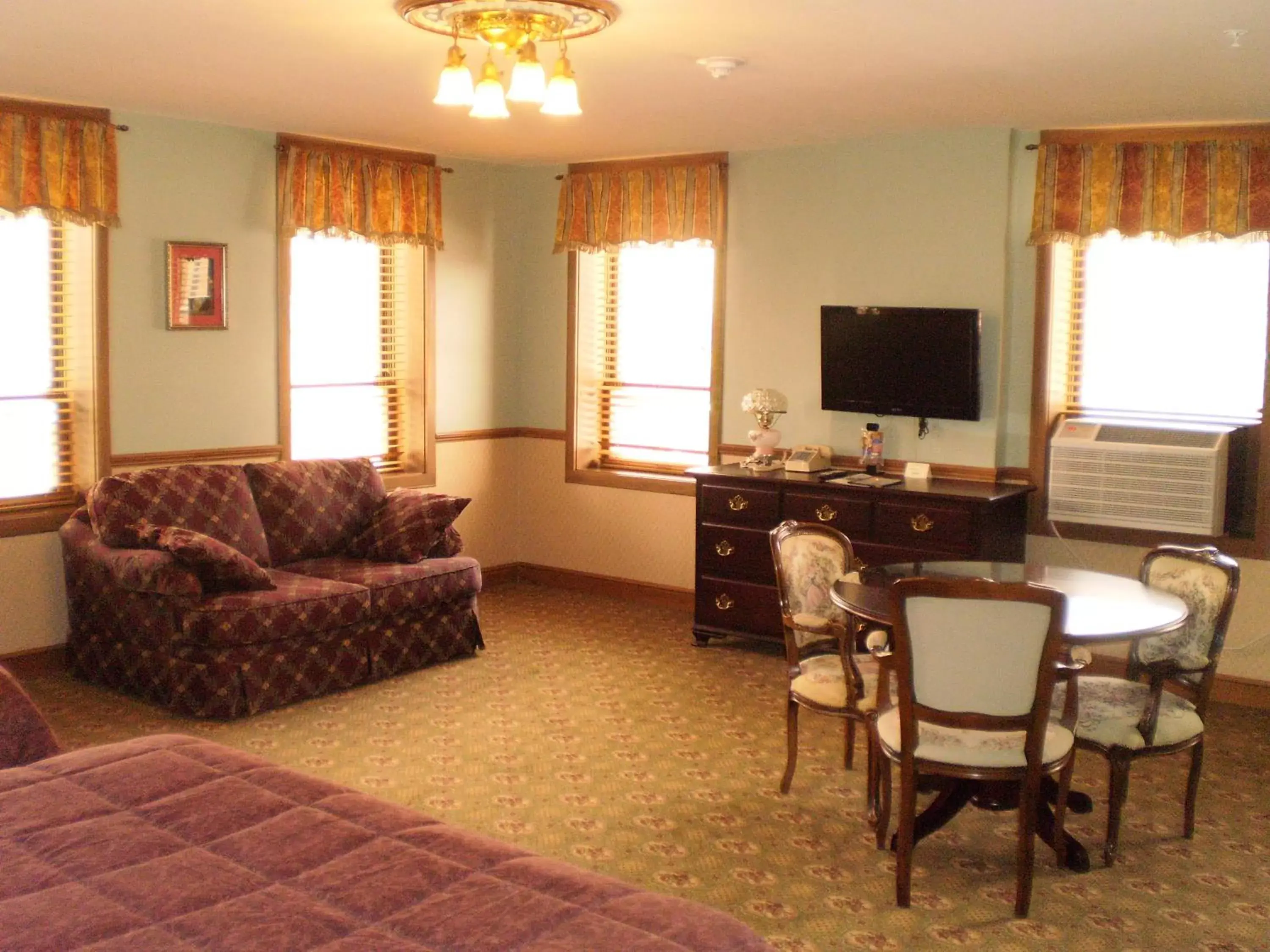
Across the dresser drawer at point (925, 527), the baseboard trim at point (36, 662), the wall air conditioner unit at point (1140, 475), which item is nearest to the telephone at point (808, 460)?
the dresser drawer at point (925, 527)

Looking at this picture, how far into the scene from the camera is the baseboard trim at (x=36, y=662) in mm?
5574

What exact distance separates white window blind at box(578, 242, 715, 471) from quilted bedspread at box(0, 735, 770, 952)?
467cm

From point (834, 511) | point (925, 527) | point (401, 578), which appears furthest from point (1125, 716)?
point (401, 578)

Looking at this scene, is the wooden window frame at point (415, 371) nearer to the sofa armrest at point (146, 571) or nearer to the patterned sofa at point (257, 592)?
the patterned sofa at point (257, 592)

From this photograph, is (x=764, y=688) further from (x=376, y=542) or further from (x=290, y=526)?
(x=290, y=526)

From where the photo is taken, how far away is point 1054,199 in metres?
5.80

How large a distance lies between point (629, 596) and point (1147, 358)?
308cm

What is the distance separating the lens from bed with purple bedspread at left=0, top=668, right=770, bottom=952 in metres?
2.06

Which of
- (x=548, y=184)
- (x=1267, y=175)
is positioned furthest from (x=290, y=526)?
(x=1267, y=175)

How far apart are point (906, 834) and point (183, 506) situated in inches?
137

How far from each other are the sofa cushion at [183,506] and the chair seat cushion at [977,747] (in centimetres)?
332

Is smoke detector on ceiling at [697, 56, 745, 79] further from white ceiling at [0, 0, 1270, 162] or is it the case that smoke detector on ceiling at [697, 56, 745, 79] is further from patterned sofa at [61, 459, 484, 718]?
patterned sofa at [61, 459, 484, 718]

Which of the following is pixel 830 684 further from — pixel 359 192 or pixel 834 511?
pixel 359 192

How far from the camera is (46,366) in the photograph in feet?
18.9
